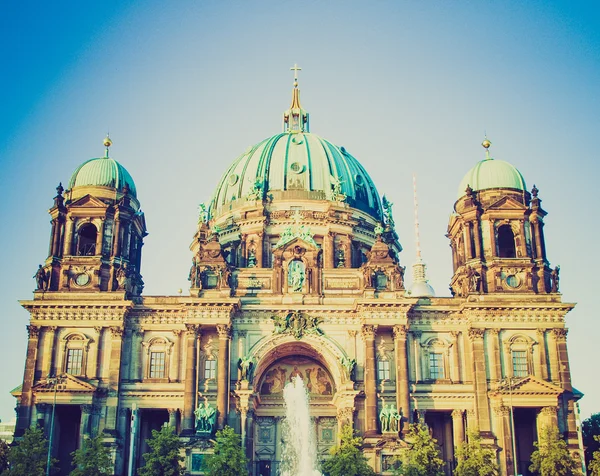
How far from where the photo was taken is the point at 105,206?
59.0 meters

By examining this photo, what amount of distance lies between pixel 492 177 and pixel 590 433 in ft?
91.3

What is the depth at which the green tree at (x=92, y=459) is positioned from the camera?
1912 inches

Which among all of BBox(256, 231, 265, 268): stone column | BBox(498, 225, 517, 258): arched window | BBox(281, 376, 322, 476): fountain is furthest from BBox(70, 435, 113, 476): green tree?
BBox(498, 225, 517, 258): arched window

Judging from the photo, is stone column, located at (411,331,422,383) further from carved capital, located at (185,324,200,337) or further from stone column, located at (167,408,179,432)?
stone column, located at (167,408,179,432)

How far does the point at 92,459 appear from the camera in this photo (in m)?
48.7

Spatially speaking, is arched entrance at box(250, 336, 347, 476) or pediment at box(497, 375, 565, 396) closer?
pediment at box(497, 375, 565, 396)

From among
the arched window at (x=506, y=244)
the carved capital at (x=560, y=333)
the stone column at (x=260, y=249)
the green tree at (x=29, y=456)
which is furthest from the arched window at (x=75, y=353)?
the carved capital at (x=560, y=333)

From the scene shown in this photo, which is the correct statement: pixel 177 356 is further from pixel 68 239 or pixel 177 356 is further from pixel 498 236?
pixel 498 236

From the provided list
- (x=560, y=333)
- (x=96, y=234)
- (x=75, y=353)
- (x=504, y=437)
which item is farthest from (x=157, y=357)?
(x=560, y=333)

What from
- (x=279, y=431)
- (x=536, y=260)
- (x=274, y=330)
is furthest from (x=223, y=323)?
(x=536, y=260)

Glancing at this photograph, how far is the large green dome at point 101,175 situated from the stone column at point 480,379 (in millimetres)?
28071

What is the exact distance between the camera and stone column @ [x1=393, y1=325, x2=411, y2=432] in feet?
176

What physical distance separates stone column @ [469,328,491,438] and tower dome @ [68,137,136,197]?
92.0ft

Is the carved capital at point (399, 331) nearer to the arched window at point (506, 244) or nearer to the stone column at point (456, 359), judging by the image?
the stone column at point (456, 359)
